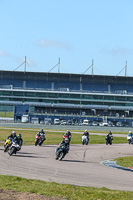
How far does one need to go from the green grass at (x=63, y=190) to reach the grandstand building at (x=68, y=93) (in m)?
105

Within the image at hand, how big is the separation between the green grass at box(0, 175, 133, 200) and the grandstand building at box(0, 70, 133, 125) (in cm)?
10539

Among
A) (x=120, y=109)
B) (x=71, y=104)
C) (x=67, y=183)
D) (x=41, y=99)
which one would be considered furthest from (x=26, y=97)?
(x=67, y=183)

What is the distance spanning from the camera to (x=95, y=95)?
129625mm

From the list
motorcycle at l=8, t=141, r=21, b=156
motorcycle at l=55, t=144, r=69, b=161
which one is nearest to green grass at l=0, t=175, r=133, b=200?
motorcycle at l=55, t=144, r=69, b=161

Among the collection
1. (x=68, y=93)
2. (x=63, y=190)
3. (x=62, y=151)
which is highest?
(x=68, y=93)

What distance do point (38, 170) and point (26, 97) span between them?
11010cm

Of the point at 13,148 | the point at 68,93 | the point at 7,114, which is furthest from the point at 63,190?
the point at 68,93

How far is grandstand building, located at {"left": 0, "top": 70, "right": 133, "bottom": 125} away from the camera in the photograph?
12694cm

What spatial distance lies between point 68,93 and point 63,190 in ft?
378

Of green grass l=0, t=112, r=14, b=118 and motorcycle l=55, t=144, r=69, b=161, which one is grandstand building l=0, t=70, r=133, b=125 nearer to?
green grass l=0, t=112, r=14, b=118

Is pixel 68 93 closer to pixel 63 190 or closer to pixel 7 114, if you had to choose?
pixel 7 114

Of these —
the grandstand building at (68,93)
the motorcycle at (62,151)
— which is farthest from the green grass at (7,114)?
the motorcycle at (62,151)

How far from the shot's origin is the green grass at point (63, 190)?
13.3m

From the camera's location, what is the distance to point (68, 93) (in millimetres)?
129250
